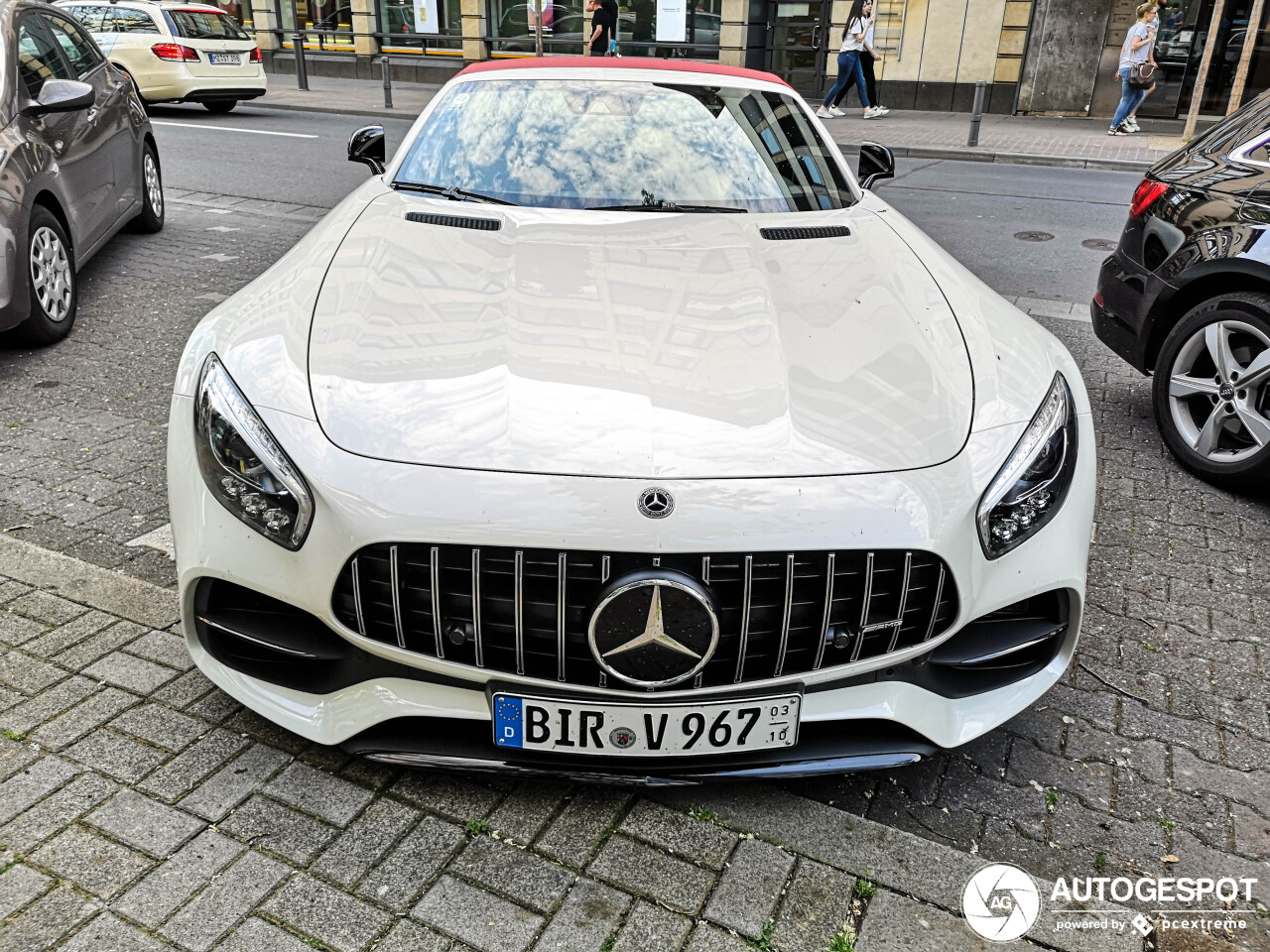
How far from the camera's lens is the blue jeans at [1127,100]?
1508 centimetres

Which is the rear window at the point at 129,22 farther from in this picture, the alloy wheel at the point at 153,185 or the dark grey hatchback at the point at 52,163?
the dark grey hatchback at the point at 52,163

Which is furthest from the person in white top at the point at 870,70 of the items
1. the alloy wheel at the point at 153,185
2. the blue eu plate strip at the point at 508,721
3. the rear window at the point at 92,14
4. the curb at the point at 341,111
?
the blue eu plate strip at the point at 508,721

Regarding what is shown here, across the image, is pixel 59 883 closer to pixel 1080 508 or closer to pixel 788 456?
pixel 788 456

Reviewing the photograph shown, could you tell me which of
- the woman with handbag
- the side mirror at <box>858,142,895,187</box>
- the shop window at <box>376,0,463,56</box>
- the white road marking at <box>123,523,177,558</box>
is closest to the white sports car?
the white road marking at <box>123,523,177,558</box>

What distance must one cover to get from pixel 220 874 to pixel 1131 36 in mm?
16674

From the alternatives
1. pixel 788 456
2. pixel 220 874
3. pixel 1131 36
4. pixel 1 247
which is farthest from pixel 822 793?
pixel 1131 36

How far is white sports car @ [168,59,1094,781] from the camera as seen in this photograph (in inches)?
78.9

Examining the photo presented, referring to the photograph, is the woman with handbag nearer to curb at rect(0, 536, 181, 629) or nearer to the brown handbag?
the brown handbag

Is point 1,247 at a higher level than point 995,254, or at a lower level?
higher

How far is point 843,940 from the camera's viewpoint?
6.50ft

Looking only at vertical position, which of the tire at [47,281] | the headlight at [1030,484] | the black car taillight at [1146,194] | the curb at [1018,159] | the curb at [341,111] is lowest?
the curb at [341,111]

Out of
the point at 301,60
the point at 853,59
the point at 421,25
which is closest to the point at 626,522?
the point at 853,59

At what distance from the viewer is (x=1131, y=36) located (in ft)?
48.4

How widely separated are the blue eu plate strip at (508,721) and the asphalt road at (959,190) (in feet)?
18.9
